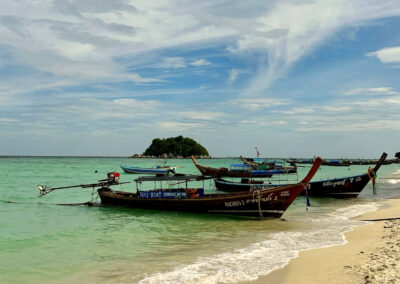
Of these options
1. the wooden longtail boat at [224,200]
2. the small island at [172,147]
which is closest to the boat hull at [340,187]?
the wooden longtail boat at [224,200]

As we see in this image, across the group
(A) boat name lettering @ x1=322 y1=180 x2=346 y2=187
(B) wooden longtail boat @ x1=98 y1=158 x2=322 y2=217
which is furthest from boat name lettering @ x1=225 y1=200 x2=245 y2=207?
(A) boat name lettering @ x1=322 y1=180 x2=346 y2=187

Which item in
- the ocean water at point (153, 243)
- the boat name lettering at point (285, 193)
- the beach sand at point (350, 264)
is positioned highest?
the boat name lettering at point (285, 193)

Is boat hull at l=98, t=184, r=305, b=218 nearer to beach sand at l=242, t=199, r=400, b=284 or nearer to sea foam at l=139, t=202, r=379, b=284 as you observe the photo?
sea foam at l=139, t=202, r=379, b=284

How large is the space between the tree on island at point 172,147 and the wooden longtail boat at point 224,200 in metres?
159

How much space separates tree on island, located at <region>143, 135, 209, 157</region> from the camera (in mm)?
179500

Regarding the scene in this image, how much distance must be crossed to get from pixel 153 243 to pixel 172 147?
551 ft

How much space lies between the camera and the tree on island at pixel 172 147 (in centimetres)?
17950

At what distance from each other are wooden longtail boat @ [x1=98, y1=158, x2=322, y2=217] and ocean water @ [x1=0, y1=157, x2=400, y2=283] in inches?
20.5

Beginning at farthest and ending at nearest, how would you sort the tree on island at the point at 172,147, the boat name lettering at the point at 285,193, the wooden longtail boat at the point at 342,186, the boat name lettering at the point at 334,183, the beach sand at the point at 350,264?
1. the tree on island at the point at 172,147
2. the boat name lettering at the point at 334,183
3. the wooden longtail boat at the point at 342,186
4. the boat name lettering at the point at 285,193
5. the beach sand at the point at 350,264

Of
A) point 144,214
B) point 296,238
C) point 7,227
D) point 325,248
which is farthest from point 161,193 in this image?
point 325,248

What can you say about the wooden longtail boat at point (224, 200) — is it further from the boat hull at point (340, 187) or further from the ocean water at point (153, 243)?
Answer: the boat hull at point (340, 187)

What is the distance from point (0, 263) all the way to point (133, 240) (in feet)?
14.8

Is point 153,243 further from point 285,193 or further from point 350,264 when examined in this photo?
point 285,193

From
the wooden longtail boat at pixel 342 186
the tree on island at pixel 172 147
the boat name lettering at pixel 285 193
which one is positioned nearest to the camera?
the boat name lettering at pixel 285 193
